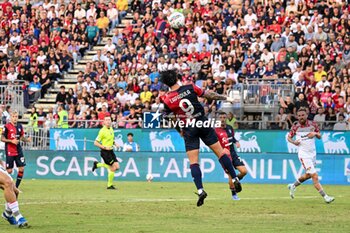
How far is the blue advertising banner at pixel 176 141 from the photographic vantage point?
1288 inches

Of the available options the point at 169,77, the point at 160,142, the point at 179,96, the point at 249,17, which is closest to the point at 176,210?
the point at 179,96

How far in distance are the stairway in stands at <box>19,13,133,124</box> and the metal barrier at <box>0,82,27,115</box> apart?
1.46 ft

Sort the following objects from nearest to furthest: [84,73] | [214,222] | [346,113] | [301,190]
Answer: [214,222] < [301,190] < [346,113] < [84,73]

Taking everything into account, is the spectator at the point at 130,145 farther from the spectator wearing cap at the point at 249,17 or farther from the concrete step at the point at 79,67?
the concrete step at the point at 79,67

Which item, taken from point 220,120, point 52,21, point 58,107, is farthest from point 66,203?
point 52,21

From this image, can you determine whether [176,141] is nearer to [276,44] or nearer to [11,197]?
[276,44]

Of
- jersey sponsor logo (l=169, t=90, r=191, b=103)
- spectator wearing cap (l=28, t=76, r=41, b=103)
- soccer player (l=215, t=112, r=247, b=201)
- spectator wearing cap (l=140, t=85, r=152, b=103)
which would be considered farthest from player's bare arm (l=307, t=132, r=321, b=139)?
spectator wearing cap (l=28, t=76, r=41, b=103)

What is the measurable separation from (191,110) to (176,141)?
16.4 m

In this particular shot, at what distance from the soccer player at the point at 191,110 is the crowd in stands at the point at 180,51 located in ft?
50.2

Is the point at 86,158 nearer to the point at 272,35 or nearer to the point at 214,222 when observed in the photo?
the point at 272,35

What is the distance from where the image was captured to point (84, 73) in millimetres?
41531

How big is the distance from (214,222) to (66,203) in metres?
5.59

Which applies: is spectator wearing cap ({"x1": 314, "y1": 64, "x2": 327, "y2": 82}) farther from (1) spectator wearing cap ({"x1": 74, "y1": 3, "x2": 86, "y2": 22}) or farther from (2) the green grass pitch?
(1) spectator wearing cap ({"x1": 74, "y1": 3, "x2": 86, "y2": 22})

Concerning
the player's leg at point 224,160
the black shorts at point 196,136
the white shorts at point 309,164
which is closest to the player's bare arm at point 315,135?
the white shorts at point 309,164
